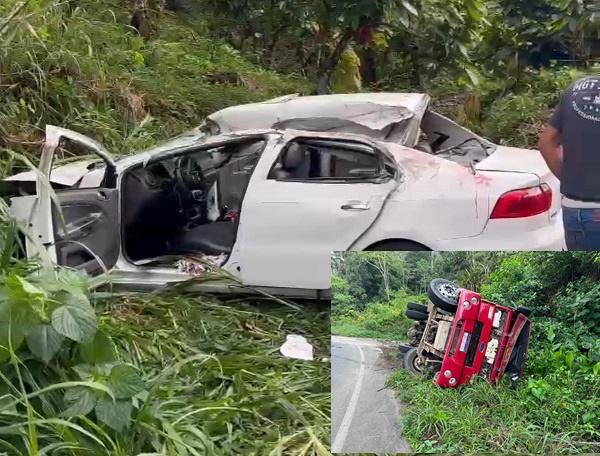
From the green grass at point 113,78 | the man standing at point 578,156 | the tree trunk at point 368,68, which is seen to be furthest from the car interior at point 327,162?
the tree trunk at point 368,68

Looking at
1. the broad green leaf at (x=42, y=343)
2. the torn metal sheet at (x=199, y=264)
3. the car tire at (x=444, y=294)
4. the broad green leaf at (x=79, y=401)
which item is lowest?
the torn metal sheet at (x=199, y=264)

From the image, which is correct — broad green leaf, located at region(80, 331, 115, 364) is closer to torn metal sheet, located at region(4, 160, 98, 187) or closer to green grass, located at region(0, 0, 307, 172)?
torn metal sheet, located at region(4, 160, 98, 187)

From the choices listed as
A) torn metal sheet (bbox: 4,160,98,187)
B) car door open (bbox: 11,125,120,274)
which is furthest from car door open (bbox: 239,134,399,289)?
torn metal sheet (bbox: 4,160,98,187)

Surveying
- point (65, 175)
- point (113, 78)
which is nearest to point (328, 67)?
point (113, 78)

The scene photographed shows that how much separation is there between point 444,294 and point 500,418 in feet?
1.59

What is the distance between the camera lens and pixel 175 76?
899 centimetres

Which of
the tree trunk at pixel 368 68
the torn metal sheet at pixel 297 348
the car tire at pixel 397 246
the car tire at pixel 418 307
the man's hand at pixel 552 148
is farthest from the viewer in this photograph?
the tree trunk at pixel 368 68

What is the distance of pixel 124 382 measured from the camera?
309 cm

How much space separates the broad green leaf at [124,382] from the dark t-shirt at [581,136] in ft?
7.50

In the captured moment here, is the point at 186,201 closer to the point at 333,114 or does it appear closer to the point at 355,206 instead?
the point at 333,114

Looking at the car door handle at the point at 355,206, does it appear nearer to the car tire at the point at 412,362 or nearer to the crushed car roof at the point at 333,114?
the crushed car roof at the point at 333,114

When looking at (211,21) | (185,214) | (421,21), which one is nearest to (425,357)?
(185,214)

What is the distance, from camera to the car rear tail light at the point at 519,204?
464 centimetres

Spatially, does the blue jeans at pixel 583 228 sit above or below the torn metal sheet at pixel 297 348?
above
